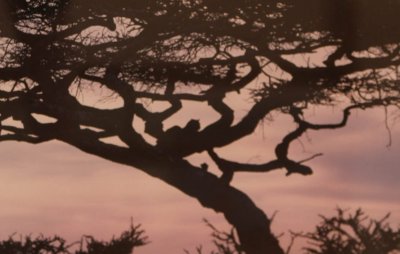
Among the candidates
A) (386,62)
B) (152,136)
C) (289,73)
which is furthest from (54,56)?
(386,62)

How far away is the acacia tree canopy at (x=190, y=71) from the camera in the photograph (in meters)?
12.4

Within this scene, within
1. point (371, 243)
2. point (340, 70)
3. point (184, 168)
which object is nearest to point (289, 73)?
point (340, 70)

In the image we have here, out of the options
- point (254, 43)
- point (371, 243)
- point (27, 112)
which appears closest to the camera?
point (371, 243)

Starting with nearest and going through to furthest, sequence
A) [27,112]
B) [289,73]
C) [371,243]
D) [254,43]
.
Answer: [371,243] → [254,43] → [289,73] → [27,112]

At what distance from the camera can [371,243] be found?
327 inches

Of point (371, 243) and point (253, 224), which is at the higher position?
point (253, 224)

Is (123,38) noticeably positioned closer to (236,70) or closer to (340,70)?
(236,70)

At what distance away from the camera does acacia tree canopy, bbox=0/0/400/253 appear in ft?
40.8

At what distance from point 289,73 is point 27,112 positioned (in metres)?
3.98

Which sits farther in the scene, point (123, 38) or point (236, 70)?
point (236, 70)

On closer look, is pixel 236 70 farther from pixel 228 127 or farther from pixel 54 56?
pixel 54 56

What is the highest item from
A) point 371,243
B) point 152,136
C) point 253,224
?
point 152,136

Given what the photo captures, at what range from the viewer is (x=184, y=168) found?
14547mm

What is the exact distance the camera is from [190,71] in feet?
46.2
